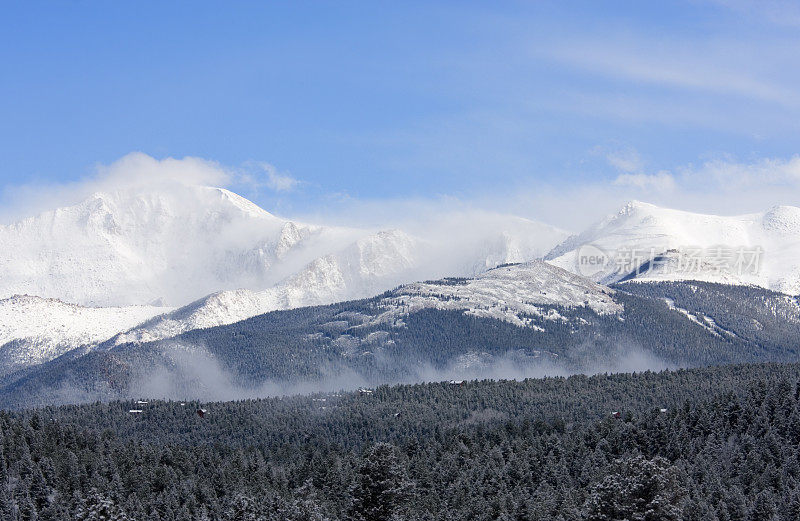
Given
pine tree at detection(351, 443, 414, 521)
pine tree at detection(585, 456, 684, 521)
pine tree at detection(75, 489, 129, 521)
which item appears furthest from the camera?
pine tree at detection(351, 443, 414, 521)

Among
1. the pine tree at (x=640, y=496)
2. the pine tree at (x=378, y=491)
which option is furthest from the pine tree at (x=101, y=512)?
the pine tree at (x=640, y=496)

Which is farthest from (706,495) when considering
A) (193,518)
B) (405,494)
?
(193,518)

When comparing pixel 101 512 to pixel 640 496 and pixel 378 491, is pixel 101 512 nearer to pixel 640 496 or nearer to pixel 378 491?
pixel 378 491

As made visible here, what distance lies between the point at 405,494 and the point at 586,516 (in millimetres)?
28552

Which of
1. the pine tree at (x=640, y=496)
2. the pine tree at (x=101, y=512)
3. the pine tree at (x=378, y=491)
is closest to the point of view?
the pine tree at (x=640, y=496)

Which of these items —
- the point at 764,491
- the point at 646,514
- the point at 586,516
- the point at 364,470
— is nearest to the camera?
the point at 646,514

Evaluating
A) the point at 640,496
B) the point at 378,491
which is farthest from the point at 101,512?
the point at 640,496

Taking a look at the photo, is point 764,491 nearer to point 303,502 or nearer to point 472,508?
point 472,508

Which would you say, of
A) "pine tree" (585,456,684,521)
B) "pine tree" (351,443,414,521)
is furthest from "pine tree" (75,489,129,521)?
"pine tree" (585,456,684,521)

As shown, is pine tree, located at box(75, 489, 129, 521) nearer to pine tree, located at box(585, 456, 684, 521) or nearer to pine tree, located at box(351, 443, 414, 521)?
pine tree, located at box(351, 443, 414, 521)

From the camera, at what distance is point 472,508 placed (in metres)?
189

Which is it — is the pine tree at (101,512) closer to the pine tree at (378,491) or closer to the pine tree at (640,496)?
the pine tree at (378,491)

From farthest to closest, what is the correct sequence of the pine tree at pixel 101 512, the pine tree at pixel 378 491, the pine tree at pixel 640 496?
the pine tree at pixel 378 491, the pine tree at pixel 101 512, the pine tree at pixel 640 496

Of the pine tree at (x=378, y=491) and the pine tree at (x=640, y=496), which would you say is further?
the pine tree at (x=378, y=491)
